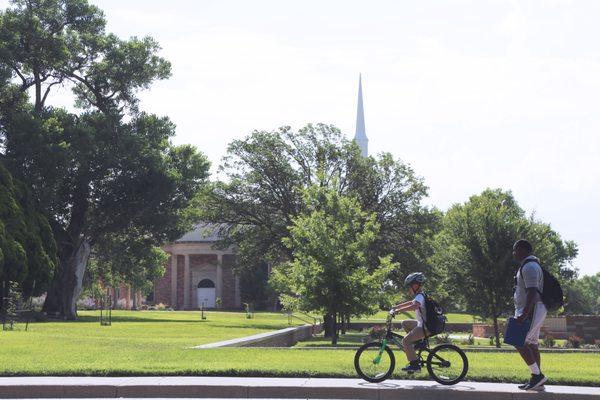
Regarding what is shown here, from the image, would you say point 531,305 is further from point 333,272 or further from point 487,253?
point 487,253

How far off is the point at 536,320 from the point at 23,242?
33.9 m

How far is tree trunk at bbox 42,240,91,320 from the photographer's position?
50656mm

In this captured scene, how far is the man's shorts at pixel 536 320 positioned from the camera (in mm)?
11688

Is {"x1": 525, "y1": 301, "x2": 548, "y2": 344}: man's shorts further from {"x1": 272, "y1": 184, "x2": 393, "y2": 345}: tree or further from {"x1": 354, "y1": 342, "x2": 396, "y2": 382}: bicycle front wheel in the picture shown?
{"x1": 272, "y1": 184, "x2": 393, "y2": 345}: tree

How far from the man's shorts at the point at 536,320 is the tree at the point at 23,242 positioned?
30373 millimetres

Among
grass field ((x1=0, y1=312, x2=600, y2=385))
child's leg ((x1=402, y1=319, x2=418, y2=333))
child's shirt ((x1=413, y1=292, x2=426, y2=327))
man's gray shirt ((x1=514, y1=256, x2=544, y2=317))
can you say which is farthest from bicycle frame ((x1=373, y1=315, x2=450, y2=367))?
man's gray shirt ((x1=514, y1=256, x2=544, y2=317))

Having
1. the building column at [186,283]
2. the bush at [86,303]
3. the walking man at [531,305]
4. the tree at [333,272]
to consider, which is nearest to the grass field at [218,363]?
the walking man at [531,305]

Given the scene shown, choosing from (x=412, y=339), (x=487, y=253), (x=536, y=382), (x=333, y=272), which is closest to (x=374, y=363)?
(x=412, y=339)

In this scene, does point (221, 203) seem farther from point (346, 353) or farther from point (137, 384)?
point (137, 384)

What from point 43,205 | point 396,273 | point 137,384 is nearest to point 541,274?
point 137,384

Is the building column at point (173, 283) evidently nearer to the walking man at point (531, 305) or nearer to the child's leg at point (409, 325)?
the child's leg at point (409, 325)

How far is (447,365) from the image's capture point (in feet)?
41.5

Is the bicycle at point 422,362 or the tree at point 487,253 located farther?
the tree at point 487,253

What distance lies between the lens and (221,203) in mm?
52281
